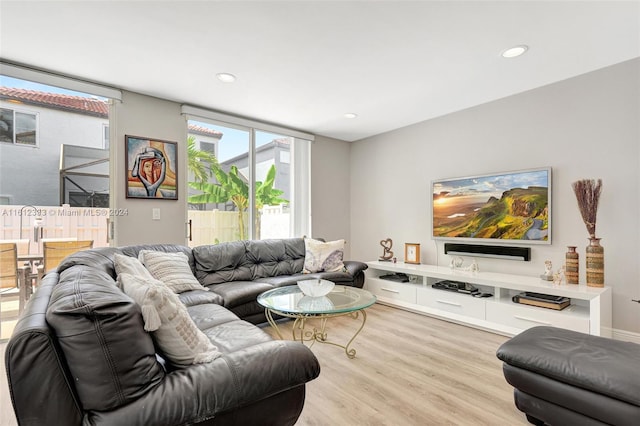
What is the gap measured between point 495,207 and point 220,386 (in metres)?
3.45

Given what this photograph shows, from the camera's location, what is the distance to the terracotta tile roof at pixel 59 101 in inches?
112

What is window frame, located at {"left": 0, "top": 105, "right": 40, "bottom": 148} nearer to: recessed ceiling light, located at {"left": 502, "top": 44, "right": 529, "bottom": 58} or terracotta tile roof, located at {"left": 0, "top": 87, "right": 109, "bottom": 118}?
terracotta tile roof, located at {"left": 0, "top": 87, "right": 109, "bottom": 118}

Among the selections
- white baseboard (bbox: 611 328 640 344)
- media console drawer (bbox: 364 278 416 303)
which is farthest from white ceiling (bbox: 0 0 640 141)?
white baseboard (bbox: 611 328 640 344)

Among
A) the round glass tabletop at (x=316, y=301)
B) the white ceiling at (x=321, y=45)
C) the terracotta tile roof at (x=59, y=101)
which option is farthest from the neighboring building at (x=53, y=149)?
the round glass tabletop at (x=316, y=301)

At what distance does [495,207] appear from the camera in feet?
11.9

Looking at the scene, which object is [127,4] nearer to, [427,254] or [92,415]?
[92,415]

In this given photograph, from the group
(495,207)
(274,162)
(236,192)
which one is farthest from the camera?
(274,162)

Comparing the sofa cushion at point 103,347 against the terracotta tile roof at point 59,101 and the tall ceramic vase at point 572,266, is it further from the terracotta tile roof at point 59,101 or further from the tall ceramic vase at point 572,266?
the tall ceramic vase at point 572,266

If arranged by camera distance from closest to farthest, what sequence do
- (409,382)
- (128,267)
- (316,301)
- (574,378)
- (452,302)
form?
(574,378) → (128,267) → (409,382) → (316,301) → (452,302)

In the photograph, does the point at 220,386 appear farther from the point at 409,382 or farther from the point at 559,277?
the point at 559,277

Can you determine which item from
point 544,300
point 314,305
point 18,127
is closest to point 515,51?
point 544,300

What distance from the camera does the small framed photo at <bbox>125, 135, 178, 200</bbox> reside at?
3387 millimetres

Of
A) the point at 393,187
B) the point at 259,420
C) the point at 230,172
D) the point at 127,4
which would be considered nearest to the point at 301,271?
the point at 230,172

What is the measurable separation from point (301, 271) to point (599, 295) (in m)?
2.86
